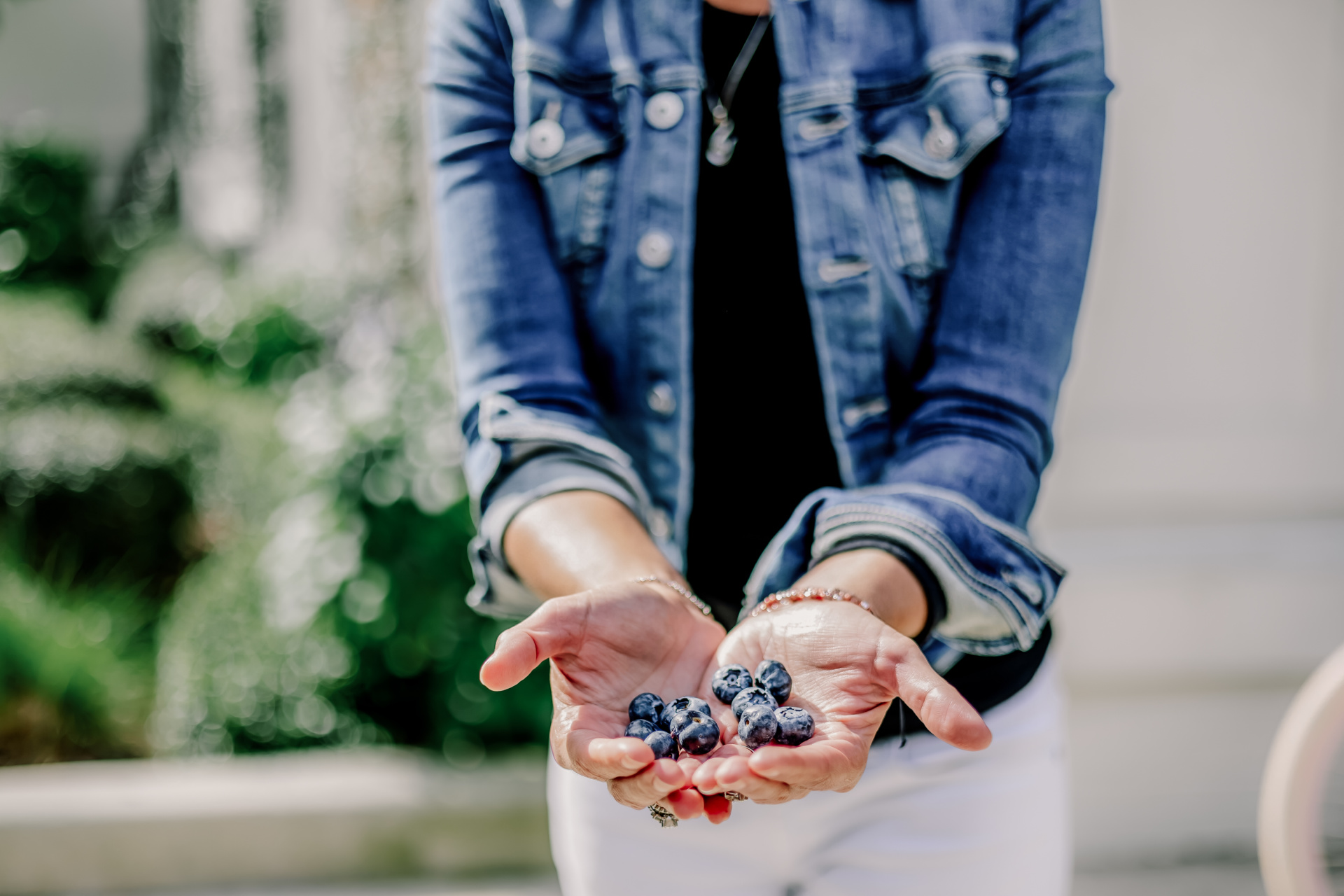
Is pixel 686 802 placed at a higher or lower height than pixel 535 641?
lower

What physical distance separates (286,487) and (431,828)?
4.65ft

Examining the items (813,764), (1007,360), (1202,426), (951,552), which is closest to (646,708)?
(813,764)

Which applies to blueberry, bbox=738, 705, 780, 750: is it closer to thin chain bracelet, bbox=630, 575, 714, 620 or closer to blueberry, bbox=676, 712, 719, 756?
blueberry, bbox=676, 712, 719, 756

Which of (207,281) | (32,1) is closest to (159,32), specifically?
(32,1)

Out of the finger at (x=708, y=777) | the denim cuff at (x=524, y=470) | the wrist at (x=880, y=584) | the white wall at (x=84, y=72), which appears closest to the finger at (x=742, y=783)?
the finger at (x=708, y=777)

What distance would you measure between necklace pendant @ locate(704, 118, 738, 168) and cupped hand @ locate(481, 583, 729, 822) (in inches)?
22.2

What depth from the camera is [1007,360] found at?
1191 millimetres

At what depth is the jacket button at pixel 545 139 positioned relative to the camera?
130 cm

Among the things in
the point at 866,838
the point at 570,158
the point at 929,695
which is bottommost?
the point at 866,838

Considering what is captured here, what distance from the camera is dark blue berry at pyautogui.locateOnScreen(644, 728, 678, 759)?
1008 millimetres

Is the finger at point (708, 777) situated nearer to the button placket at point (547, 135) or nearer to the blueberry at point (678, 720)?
the blueberry at point (678, 720)

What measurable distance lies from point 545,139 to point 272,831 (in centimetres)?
254

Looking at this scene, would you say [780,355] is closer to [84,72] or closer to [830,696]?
[830,696]

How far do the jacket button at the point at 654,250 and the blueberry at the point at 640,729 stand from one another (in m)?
A: 0.56
